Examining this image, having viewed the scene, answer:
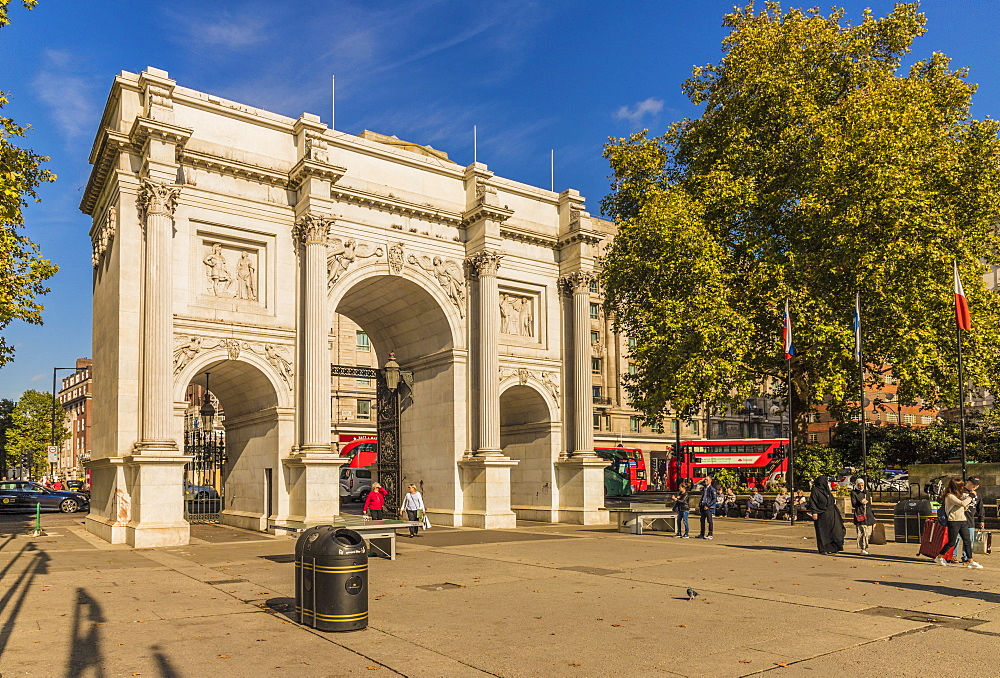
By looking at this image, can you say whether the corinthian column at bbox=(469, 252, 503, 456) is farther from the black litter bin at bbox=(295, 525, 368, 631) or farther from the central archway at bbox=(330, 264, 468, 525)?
the black litter bin at bbox=(295, 525, 368, 631)

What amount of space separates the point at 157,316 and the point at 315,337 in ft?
16.2

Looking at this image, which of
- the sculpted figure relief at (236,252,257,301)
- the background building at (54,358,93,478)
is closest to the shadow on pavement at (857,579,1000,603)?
the sculpted figure relief at (236,252,257,301)

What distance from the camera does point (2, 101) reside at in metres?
19.2

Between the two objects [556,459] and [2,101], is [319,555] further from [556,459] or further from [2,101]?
[556,459]

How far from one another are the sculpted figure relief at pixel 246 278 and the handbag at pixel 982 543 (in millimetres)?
21228

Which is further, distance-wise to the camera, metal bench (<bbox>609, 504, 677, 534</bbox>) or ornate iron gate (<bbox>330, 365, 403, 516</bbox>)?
ornate iron gate (<bbox>330, 365, 403, 516</bbox>)

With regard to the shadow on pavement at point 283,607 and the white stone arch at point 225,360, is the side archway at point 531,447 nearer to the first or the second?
the white stone arch at point 225,360

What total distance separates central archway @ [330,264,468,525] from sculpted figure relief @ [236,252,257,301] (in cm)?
277

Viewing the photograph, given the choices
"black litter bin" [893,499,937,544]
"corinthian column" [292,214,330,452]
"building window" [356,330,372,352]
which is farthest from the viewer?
"building window" [356,330,372,352]

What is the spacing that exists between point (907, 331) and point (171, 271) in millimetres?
23754

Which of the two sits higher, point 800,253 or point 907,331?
point 800,253

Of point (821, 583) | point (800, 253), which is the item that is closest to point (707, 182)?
point (800, 253)

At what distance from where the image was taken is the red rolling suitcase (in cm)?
1658

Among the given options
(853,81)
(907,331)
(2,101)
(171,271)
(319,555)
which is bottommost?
(319,555)
